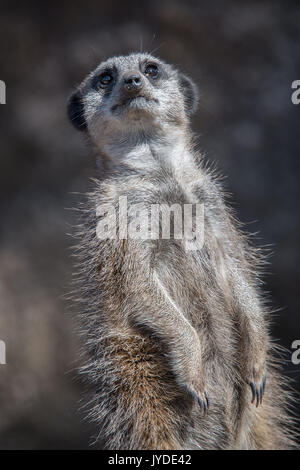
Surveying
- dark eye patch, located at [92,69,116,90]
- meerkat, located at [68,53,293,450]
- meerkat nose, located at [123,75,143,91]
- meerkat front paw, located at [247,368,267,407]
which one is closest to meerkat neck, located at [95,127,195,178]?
meerkat, located at [68,53,293,450]

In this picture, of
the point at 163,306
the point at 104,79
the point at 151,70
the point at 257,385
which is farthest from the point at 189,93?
the point at 257,385

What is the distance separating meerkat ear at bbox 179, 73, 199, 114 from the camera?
2.50m

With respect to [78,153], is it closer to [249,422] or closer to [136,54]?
[136,54]

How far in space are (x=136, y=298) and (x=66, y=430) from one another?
62.7 inches

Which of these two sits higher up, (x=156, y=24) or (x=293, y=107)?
(x=156, y=24)

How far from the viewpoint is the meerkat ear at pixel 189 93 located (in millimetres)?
2502

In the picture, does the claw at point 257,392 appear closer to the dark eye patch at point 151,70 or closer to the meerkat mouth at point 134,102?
the meerkat mouth at point 134,102

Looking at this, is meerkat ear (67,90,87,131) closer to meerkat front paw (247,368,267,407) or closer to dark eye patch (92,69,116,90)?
dark eye patch (92,69,116,90)

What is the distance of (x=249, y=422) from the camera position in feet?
6.89

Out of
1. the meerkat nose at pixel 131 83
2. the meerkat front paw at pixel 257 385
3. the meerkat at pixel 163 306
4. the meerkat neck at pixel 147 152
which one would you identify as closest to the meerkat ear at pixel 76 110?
the meerkat at pixel 163 306

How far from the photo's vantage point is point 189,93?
2520 millimetres

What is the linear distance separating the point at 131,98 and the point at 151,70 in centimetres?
32

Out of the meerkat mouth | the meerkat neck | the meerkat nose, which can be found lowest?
the meerkat neck
